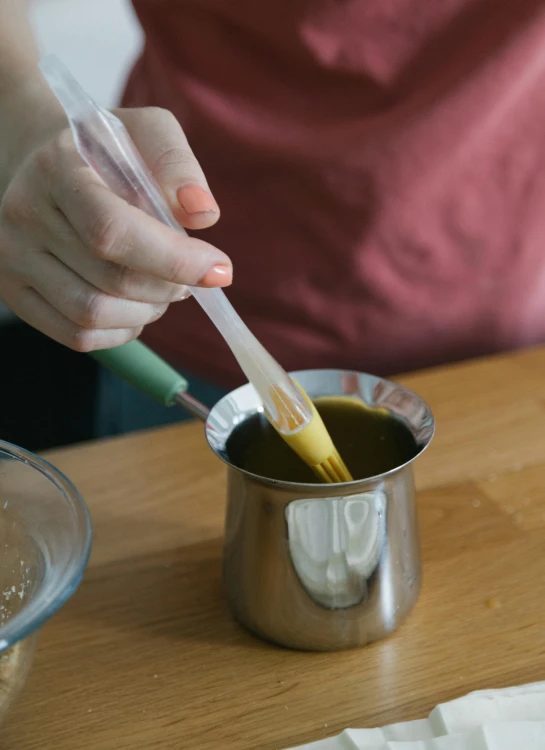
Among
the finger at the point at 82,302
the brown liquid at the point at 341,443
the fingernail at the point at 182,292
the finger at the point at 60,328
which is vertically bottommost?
the brown liquid at the point at 341,443

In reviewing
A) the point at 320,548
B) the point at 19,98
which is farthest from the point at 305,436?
the point at 19,98

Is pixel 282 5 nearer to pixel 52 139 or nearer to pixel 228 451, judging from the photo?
pixel 52 139

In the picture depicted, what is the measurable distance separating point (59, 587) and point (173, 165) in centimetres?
25

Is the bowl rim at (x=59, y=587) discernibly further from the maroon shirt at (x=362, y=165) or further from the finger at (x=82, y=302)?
the maroon shirt at (x=362, y=165)

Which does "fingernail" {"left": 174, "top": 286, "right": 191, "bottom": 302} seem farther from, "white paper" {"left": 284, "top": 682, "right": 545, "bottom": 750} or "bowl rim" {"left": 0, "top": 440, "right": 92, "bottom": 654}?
"white paper" {"left": 284, "top": 682, "right": 545, "bottom": 750}

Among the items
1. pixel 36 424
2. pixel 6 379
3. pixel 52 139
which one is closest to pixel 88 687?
pixel 52 139

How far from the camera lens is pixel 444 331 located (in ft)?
2.97

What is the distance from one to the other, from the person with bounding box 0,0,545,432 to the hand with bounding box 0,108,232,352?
0.16 m

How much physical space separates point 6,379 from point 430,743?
63.0 inches

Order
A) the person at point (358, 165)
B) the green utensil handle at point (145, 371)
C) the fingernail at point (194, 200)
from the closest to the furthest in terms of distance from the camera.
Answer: the fingernail at point (194, 200) < the green utensil handle at point (145, 371) < the person at point (358, 165)

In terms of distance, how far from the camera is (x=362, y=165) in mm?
797

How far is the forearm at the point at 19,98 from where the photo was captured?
592 millimetres

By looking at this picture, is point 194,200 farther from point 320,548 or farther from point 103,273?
point 320,548

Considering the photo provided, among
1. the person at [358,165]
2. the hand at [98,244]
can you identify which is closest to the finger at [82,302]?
the hand at [98,244]
